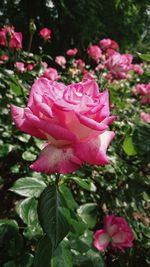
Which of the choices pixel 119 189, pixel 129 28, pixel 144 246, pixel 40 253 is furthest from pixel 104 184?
pixel 129 28

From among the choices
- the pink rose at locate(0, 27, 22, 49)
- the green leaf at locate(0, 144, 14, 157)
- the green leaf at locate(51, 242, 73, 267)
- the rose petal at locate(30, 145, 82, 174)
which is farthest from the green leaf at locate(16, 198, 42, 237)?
the pink rose at locate(0, 27, 22, 49)

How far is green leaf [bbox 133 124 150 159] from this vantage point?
1230mm

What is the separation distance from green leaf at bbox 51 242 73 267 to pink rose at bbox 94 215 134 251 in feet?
1.81

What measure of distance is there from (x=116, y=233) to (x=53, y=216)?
2.64 ft

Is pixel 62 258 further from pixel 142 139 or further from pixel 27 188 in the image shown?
pixel 142 139

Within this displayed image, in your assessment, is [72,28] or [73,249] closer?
[73,249]

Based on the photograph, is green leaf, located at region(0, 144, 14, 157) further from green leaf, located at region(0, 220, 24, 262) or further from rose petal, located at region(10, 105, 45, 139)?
Answer: rose petal, located at region(10, 105, 45, 139)

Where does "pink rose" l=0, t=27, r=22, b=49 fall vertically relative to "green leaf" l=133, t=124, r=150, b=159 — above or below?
above

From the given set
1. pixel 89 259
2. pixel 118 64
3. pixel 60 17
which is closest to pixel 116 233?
pixel 89 259

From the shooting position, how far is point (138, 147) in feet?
4.12

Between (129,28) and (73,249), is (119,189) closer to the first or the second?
(73,249)

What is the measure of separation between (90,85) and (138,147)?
0.61 metres

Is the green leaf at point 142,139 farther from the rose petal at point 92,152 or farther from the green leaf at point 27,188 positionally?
the rose petal at point 92,152

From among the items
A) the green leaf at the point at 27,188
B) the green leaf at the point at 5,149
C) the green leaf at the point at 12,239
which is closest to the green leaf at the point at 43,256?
the green leaf at the point at 27,188
